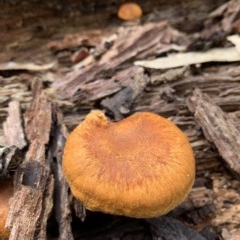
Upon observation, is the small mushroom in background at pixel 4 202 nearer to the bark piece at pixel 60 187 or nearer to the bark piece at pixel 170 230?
the bark piece at pixel 60 187

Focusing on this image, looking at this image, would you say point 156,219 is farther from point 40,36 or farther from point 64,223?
point 40,36

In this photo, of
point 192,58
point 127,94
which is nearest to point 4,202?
point 127,94

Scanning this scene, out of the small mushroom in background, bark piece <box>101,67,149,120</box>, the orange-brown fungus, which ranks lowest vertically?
the small mushroom in background

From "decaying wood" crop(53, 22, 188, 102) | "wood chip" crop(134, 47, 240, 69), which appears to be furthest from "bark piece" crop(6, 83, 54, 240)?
"wood chip" crop(134, 47, 240, 69)

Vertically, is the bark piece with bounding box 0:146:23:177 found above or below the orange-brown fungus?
below

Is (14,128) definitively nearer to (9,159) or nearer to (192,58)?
(9,159)

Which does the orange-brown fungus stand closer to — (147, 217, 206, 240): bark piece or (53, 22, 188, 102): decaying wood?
(53, 22, 188, 102): decaying wood

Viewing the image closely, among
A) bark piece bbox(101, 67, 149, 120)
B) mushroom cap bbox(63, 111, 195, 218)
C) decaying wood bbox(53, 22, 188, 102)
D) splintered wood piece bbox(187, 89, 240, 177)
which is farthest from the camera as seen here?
decaying wood bbox(53, 22, 188, 102)

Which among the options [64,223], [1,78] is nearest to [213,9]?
[1,78]
